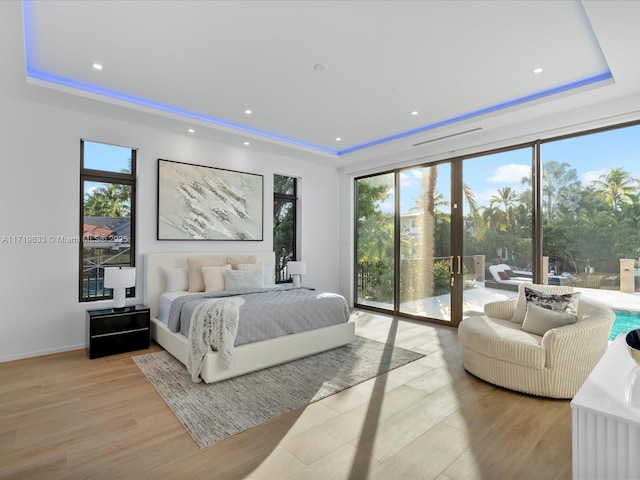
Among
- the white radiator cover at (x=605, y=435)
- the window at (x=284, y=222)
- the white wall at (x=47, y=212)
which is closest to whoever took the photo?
the white radiator cover at (x=605, y=435)

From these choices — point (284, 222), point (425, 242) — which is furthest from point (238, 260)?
point (425, 242)

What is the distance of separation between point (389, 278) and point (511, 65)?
3.85 m

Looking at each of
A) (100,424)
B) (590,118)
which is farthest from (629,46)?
(100,424)

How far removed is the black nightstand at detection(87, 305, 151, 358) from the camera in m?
3.74

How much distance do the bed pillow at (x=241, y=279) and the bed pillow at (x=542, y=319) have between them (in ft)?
10.5

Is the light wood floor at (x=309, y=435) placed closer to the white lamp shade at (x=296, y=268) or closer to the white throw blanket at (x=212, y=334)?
the white throw blanket at (x=212, y=334)

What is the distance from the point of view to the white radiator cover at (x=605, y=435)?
122cm

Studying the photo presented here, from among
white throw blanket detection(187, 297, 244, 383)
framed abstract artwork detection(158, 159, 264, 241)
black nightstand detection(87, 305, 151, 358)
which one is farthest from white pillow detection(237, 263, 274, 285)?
white throw blanket detection(187, 297, 244, 383)

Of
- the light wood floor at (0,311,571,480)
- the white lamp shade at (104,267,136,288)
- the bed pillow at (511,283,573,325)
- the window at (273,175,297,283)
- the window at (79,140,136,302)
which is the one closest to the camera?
the light wood floor at (0,311,571,480)

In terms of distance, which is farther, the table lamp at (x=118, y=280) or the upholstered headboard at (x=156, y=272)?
the upholstered headboard at (x=156, y=272)

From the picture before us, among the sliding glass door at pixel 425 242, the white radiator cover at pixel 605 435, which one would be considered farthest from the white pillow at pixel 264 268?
the white radiator cover at pixel 605 435

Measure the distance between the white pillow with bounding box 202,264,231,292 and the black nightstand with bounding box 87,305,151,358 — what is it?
768 mm

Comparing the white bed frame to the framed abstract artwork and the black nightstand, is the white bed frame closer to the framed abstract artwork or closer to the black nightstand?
the black nightstand

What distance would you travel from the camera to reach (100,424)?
2.41m
